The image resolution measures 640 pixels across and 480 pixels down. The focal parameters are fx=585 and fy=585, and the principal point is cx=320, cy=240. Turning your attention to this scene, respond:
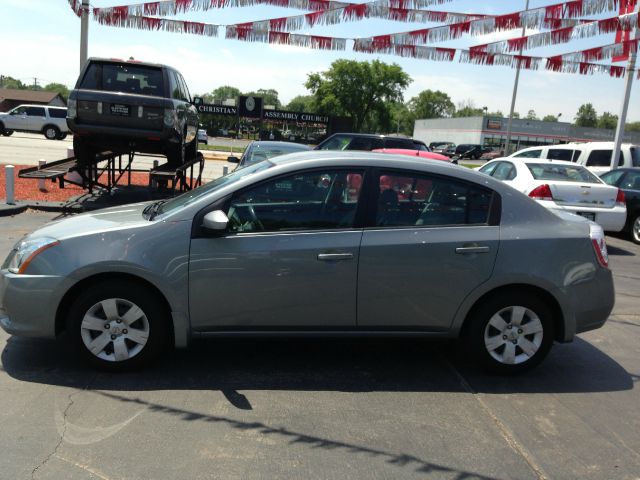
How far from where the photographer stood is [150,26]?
10.7 m

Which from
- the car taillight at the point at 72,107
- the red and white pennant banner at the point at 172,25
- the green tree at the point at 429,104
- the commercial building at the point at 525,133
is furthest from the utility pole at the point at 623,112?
the green tree at the point at 429,104

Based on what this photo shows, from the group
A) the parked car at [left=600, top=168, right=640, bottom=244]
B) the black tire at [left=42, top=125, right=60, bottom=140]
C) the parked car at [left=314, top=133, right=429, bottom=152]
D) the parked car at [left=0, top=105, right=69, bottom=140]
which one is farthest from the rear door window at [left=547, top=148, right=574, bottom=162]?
the black tire at [left=42, top=125, right=60, bottom=140]

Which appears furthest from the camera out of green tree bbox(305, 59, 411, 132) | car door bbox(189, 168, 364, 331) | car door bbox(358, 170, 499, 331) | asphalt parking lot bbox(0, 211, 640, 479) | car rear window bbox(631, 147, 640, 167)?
green tree bbox(305, 59, 411, 132)

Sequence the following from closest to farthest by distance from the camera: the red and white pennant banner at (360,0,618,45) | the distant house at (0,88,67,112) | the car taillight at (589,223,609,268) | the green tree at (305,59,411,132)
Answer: the car taillight at (589,223,609,268) < the red and white pennant banner at (360,0,618,45) < the distant house at (0,88,67,112) < the green tree at (305,59,411,132)

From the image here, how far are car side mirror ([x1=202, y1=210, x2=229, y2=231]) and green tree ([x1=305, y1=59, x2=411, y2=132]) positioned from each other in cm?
8095

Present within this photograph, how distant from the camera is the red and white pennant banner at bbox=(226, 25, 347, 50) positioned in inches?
409

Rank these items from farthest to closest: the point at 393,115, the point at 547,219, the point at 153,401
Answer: the point at 393,115
the point at 547,219
the point at 153,401

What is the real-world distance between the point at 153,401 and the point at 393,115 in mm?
90570

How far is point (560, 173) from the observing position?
1046 centimetres

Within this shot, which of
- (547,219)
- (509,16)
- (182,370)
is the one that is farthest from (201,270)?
(509,16)

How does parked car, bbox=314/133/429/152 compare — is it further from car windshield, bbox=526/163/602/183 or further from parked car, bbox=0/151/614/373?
parked car, bbox=0/151/614/373

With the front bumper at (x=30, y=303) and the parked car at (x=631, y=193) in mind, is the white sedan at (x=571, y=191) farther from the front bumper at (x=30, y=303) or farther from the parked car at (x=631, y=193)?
the front bumper at (x=30, y=303)

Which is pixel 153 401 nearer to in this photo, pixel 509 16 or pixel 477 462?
pixel 477 462

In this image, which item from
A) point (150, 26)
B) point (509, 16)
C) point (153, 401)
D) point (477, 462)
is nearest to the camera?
point (477, 462)
